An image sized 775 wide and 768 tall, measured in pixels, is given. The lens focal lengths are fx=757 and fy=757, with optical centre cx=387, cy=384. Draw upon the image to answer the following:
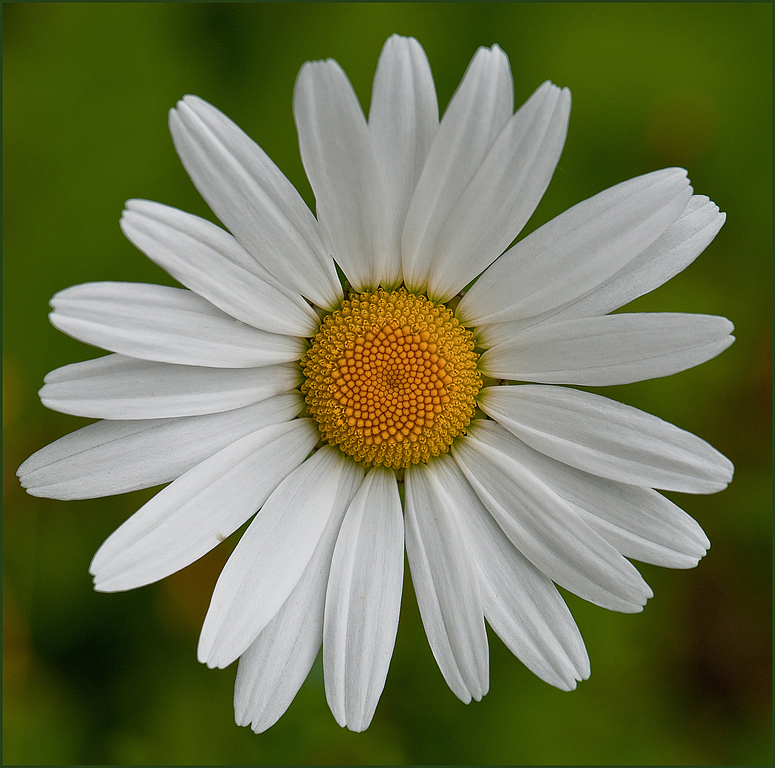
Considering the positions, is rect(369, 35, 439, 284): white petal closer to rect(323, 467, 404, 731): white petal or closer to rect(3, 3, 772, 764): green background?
rect(323, 467, 404, 731): white petal

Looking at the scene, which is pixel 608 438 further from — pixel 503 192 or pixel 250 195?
pixel 250 195

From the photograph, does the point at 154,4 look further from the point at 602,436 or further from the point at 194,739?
the point at 194,739

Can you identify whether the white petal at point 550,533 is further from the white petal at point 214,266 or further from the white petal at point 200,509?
the white petal at point 214,266

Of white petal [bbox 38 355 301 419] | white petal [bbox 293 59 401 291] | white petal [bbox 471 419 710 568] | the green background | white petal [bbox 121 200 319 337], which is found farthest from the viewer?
the green background

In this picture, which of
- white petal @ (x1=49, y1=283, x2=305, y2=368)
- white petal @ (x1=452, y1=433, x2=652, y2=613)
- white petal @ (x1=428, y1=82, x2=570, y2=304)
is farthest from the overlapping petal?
white petal @ (x1=49, y1=283, x2=305, y2=368)

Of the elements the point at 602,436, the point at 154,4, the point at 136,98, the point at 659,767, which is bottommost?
the point at 659,767

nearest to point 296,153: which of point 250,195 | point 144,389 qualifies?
point 250,195

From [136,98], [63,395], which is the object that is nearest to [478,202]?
[63,395]
